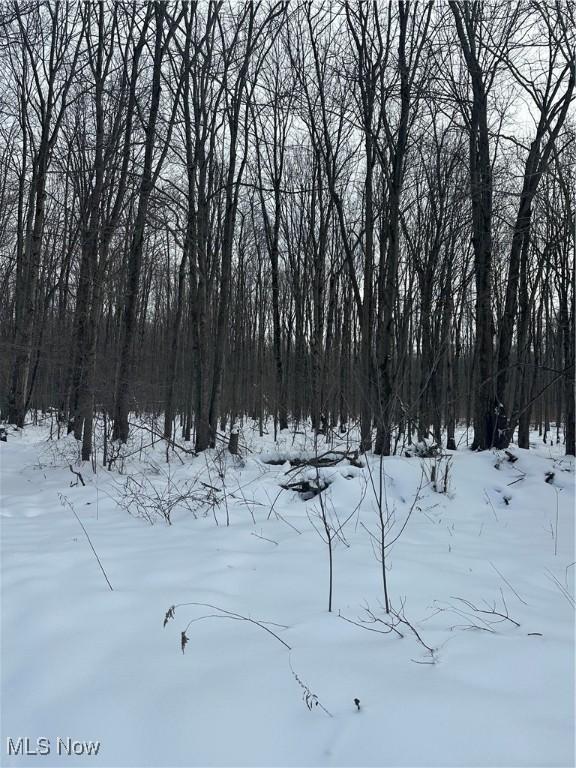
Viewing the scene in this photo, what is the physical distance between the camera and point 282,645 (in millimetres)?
2299

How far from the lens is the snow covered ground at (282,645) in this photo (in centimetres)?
163

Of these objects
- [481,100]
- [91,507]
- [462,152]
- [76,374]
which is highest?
[462,152]

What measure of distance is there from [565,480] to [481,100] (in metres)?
6.80

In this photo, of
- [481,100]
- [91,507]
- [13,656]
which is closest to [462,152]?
[481,100]

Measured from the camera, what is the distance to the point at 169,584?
120 inches

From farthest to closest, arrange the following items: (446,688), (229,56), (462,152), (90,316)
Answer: (462,152) < (229,56) < (90,316) < (446,688)

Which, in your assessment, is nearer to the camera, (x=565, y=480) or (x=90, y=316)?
(x=565, y=480)

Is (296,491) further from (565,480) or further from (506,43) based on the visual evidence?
(506,43)

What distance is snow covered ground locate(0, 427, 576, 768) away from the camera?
1.63m

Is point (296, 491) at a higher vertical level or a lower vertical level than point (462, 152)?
lower

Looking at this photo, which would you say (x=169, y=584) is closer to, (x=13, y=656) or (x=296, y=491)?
(x=13, y=656)

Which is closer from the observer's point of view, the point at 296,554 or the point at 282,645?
the point at 282,645

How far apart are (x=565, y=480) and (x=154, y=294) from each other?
28358mm

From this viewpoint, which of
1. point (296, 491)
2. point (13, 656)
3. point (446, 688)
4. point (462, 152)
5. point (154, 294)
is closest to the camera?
point (446, 688)
